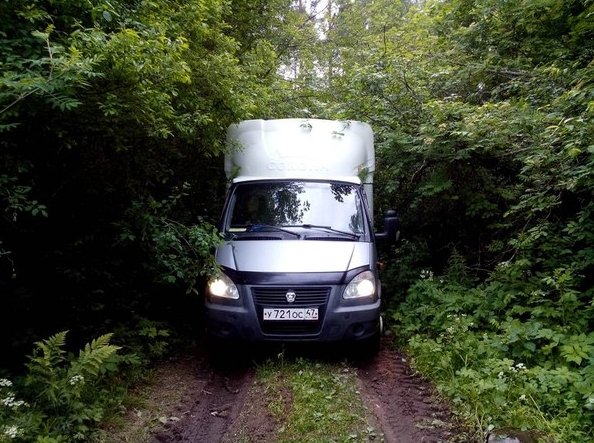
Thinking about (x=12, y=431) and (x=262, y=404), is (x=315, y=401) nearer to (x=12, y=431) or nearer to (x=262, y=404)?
(x=262, y=404)

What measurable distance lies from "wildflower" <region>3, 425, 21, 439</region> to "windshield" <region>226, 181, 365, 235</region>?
3172 millimetres

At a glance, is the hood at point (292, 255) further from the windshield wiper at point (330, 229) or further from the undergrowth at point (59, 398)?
the undergrowth at point (59, 398)

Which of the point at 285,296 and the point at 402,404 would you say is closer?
the point at 402,404

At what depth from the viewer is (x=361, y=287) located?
5098 millimetres

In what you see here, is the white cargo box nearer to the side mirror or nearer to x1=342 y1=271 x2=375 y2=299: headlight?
the side mirror

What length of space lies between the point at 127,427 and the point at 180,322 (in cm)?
263

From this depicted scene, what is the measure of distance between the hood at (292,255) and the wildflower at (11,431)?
249cm

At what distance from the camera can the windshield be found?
574 centimetres

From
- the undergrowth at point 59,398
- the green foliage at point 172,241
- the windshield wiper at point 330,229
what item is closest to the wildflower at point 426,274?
the windshield wiper at point 330,229

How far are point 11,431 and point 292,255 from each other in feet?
9.64

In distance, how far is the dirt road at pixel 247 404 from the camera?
3.85 m

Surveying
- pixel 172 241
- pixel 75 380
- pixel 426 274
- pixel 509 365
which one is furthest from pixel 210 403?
pixel 426 274

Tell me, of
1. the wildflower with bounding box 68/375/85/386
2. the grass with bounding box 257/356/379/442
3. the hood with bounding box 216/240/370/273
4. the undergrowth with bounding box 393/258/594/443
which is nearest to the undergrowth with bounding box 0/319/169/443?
the wildflower with bounding box 68/375/85/386

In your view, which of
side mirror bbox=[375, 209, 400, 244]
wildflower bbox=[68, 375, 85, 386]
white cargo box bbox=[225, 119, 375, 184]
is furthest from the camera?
white cargo box bbox=[225, 119, 375, 184]
